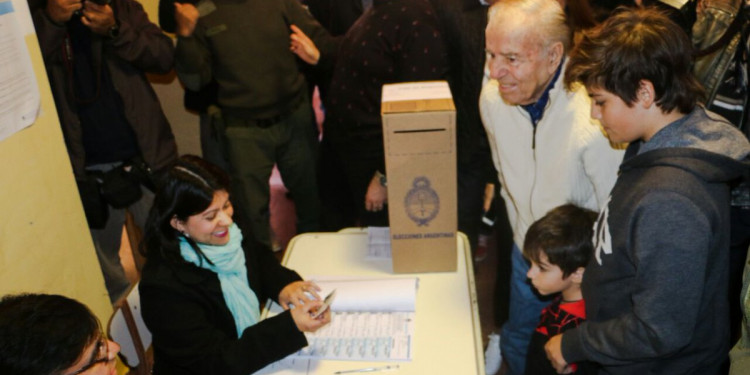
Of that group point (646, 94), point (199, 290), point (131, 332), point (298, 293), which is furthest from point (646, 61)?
point (131, 332)

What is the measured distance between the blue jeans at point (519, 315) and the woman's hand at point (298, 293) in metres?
0.74

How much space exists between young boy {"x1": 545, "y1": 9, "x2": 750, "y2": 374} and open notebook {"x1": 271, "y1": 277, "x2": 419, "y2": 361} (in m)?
0.49

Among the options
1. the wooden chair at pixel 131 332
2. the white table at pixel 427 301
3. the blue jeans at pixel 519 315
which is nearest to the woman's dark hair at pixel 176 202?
the wooden chair at pixel 131 332

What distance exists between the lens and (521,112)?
6.14 ft

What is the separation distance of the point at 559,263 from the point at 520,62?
58 cm

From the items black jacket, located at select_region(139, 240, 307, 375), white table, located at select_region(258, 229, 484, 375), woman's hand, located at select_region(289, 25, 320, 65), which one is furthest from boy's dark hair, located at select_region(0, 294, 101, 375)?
woman's hand, located at select_region(289, 25, 320, 65)

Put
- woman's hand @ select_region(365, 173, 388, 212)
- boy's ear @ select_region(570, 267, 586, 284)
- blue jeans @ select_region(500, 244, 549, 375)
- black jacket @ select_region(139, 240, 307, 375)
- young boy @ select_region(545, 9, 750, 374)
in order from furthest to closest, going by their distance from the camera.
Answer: woman's hand @ select_region(365, 173, 388, 212), blue jeans @ select_region(500, 244, 549, 375), boy's ear @ select_region(570, 267, 586, 284), black jacket @ select_region(139, 240, 307, 375), young boy @ select_region(545, 9, 750, 374)

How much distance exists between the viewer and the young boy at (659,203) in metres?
1.24

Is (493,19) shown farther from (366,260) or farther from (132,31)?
(132,31)

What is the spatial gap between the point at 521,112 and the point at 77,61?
180 centimetres

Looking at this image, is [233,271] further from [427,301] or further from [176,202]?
[427,301]

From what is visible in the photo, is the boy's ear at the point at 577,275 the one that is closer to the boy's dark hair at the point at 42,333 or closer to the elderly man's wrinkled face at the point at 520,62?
the elderly man's wrinkled face at the point at 520,62

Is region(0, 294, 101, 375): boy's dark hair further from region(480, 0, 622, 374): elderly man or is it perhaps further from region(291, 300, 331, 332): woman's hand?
region(480, 0, 622, 374): elderly man

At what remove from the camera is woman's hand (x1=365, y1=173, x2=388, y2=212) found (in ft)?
8.30
